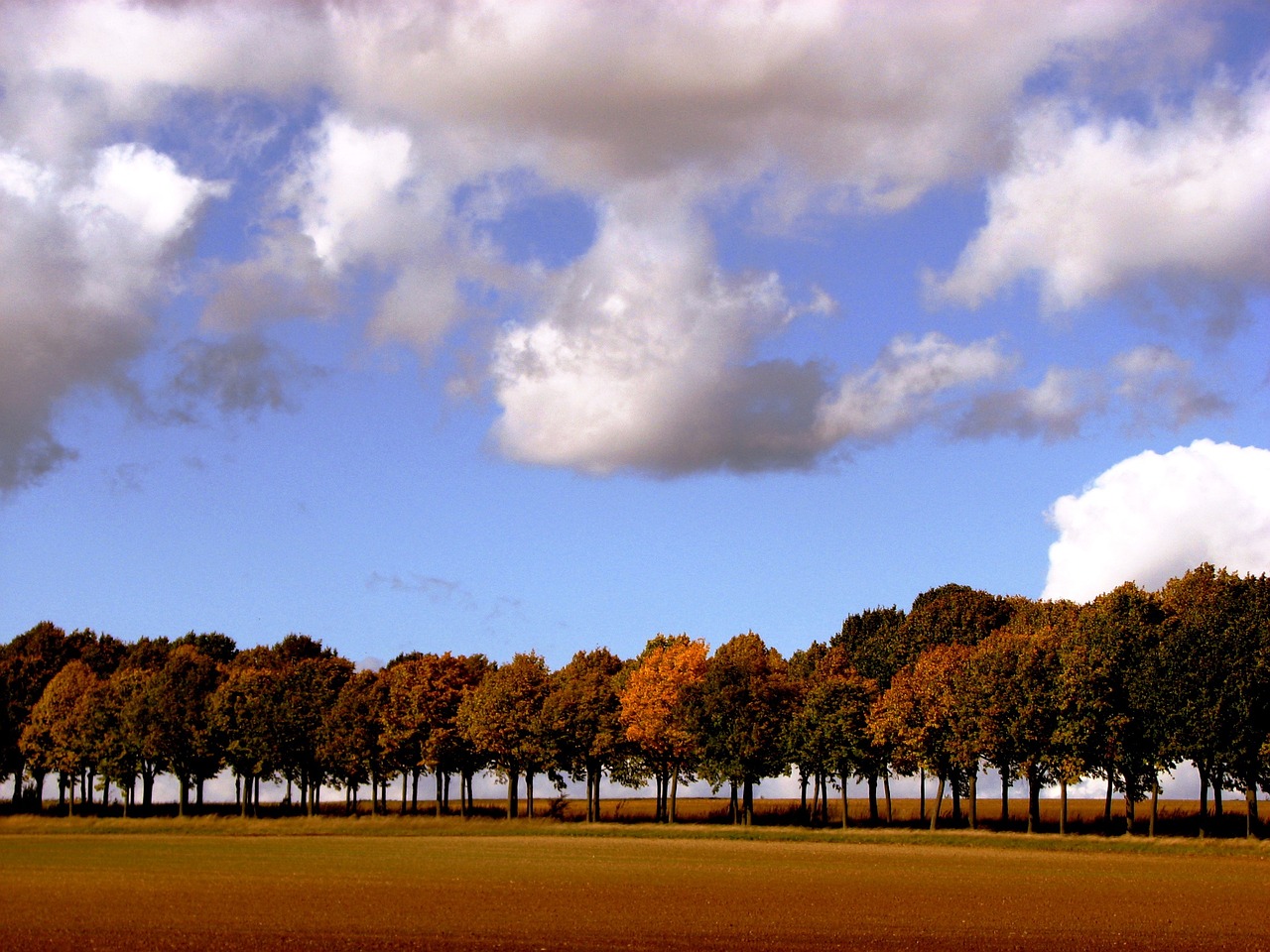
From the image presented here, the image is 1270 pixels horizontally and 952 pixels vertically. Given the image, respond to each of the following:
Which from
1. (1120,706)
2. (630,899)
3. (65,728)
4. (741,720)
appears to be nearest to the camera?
(630,899)

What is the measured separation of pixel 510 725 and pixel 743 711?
22.3m

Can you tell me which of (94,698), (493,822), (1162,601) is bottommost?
(493,822)

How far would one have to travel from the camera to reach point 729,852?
282 feet

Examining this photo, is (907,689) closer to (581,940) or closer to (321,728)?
(321,728)

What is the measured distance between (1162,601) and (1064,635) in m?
Answer: 9.62

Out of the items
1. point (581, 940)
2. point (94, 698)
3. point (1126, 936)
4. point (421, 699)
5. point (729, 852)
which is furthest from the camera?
point (94, 698)

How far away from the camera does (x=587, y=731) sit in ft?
415

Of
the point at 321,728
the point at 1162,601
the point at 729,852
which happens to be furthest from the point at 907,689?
the point at 321,728

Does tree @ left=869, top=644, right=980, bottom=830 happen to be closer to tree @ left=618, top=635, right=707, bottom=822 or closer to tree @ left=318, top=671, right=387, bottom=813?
tree @ left=618, top=635, right=707, bottom=822

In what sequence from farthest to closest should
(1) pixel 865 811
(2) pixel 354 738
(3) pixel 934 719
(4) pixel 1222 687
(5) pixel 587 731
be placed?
(1) pixel 865 811 → (2) pixel 354 738 → (5) pixel 587 731 → (3) pixel 934 719 → (4) pixel 1222 687

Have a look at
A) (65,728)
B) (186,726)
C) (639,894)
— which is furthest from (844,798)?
(65,728)

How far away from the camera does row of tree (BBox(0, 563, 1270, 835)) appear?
331 ft

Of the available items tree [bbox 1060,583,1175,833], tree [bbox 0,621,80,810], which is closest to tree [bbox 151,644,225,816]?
tree [bbox 0,621,80,810]

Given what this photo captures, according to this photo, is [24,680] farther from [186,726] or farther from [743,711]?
[743,711]
